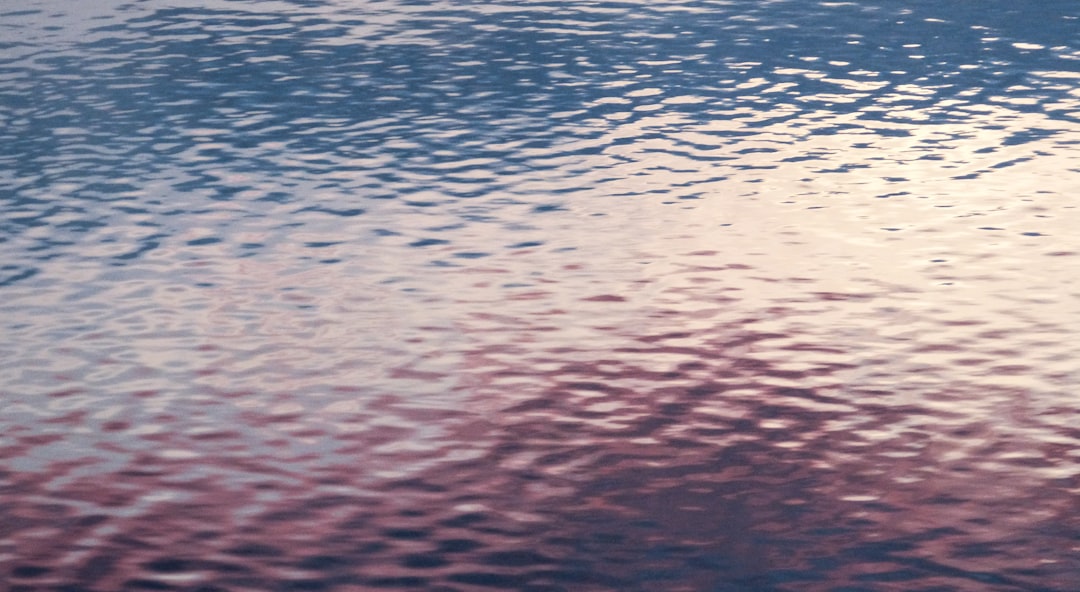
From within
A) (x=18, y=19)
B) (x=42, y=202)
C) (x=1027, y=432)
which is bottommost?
(x=1027, y=432)

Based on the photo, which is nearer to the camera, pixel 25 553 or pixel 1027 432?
pixel 25 553

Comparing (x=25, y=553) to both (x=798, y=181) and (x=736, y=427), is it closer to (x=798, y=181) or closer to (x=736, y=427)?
(x=736, y=427)

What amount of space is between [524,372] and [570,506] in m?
1.84

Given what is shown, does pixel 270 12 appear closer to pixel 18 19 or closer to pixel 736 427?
pixel 18 19

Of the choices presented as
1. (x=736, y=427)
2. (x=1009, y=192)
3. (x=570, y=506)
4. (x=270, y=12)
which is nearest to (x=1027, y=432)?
(x=736, y=427)

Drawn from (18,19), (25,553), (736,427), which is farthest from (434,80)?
(25,553)

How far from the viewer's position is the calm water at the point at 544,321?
7168mm

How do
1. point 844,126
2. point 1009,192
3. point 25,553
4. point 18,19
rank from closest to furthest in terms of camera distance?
point 25,553 < point 1009,192 < point 844,126 < point 18,19

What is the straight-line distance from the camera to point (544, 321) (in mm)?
9969

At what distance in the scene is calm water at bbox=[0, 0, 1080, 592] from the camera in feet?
23.5

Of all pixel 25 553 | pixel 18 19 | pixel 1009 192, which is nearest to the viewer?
pixel 25 553

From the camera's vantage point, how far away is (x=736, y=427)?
8.37 m

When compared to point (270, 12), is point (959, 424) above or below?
below

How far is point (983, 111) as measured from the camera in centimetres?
1498
